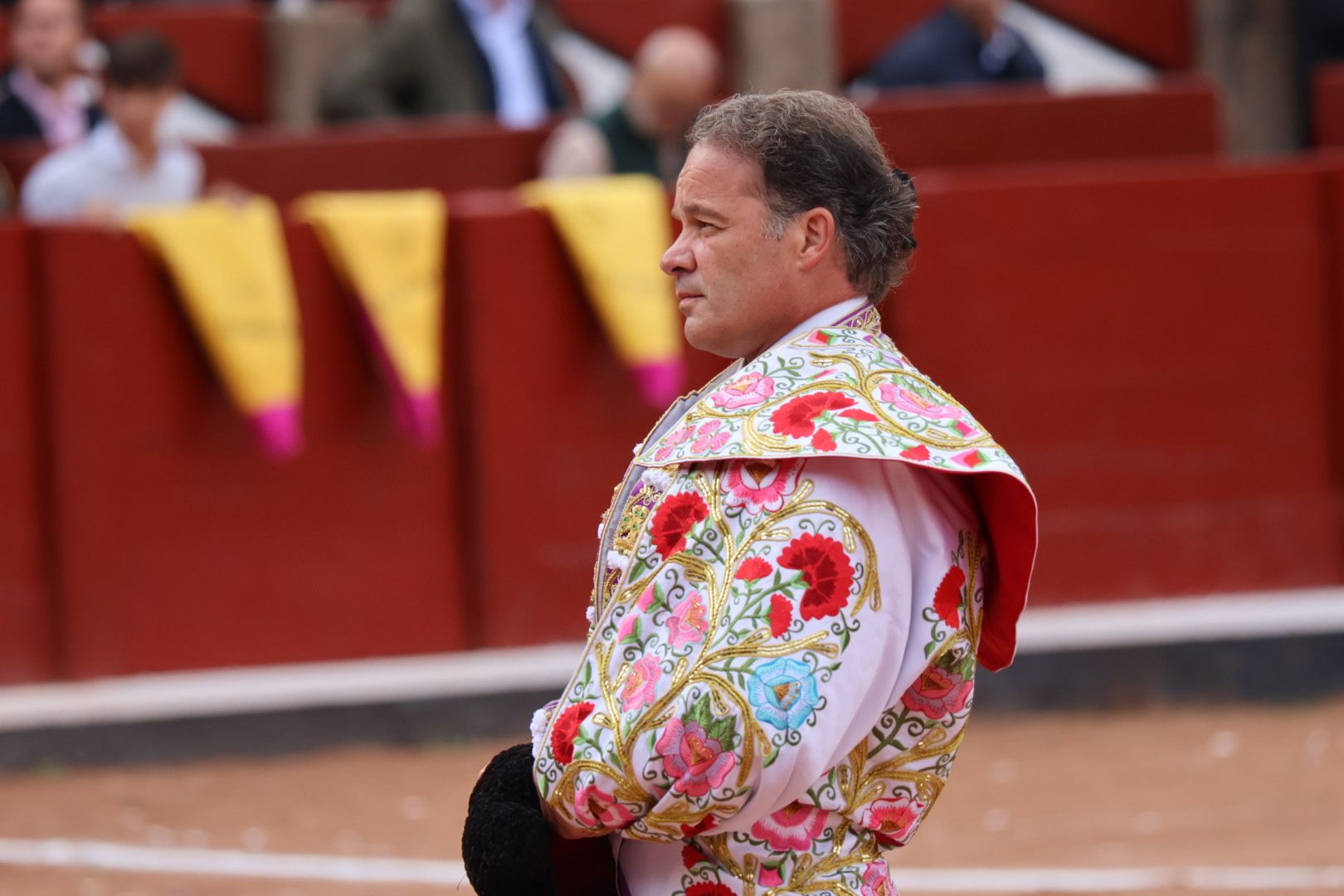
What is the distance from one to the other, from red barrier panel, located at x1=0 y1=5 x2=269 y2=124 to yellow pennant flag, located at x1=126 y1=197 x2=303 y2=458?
1.65 metres

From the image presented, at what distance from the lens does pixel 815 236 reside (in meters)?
1.88

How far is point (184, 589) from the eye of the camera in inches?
236

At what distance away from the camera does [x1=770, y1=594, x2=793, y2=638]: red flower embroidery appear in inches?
68.5

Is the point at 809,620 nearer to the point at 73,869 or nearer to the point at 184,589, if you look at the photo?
the point at 73,869

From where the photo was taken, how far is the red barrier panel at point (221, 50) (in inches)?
290

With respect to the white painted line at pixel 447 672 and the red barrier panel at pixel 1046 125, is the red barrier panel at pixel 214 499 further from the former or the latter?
the red barrier panel at pixel 1046 125

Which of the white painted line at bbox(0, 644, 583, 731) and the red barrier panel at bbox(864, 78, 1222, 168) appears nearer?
the white painted line at bbox(0, 644, 583, 731)

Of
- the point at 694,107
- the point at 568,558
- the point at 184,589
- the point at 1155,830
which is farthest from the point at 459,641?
the point at 1155,830

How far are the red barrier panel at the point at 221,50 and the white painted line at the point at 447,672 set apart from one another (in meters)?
2.37

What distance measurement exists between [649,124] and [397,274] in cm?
91

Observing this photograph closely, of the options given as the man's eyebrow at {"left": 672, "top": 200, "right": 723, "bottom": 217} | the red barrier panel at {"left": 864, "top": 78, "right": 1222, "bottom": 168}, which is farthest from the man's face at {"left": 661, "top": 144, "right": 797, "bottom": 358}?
the red barrier panel at {"left": 864, "top": 78, "right": 1222, "bottom": 168}

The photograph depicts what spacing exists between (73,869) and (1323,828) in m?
2.90

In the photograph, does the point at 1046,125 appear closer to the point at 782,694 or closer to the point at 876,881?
the point at 876,881

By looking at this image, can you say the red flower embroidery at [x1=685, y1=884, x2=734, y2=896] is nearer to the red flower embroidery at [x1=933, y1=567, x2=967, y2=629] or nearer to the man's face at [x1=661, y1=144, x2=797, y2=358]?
the red flower embroidery at [x1=933, y1=567, x2=967, y2=629]
